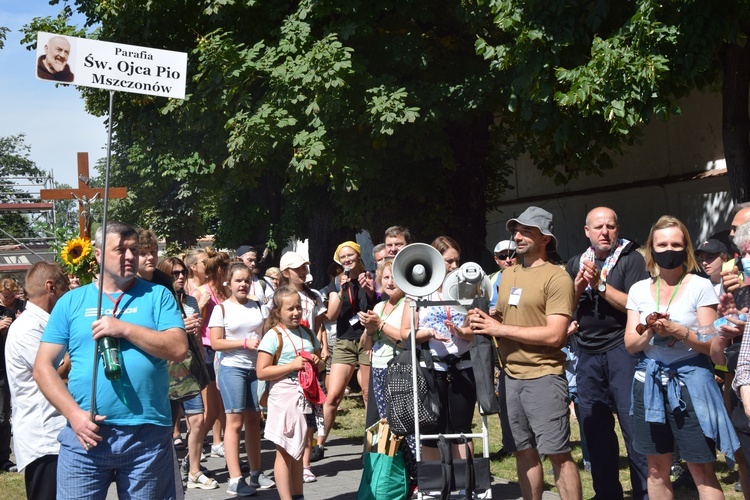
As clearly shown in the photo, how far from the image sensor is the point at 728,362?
5.16 meters

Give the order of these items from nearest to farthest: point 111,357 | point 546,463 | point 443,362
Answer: point 111,357 → point 443,362 → point 546,463

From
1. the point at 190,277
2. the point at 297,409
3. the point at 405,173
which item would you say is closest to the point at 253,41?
the point at 405,173

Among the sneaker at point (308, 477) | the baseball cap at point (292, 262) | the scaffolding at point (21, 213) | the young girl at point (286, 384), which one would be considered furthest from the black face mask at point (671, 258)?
the scaffolding at point (21, 213)

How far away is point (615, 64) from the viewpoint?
1090 centimetres

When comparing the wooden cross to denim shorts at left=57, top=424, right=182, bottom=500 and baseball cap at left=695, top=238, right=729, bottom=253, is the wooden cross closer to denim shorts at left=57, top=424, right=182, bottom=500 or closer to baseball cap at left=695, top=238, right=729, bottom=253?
denim shorts at left=57, top=424, right=182, bottom=500

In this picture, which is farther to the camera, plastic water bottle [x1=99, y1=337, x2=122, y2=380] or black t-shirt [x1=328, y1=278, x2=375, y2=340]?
black t-shirt [x1=328, y1=278, x2=375, y2=340]

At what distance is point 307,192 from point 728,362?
1302cm

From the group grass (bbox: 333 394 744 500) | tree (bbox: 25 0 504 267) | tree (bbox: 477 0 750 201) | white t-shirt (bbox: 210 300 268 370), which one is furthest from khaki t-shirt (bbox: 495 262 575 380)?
tree (bbox: 25 0 504 267)

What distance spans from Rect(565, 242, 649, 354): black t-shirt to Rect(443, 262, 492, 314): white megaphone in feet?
2.92

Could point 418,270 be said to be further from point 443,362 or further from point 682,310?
point 682,310

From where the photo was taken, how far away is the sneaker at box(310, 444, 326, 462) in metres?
9.59

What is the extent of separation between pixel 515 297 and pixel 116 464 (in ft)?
8.90

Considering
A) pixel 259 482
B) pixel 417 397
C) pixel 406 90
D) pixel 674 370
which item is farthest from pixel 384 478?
pixel 406 90

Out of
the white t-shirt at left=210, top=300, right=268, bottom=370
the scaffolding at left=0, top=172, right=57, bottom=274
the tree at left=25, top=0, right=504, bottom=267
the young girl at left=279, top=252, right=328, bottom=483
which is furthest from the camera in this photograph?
the scaffolding at left=0, top=172, right=57, bottom=274
